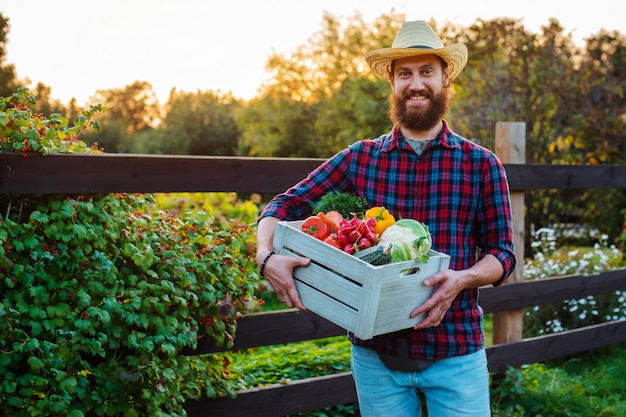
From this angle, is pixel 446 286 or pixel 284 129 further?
pixel 284 129

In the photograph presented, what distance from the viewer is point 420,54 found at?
2.45m

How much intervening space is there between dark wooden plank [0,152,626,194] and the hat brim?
39.9 inches

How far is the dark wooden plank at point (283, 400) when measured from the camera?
11.1ft

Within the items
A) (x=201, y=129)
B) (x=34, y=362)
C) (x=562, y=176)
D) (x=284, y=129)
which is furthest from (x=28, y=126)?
(x=201, y=129)

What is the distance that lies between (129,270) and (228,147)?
94.2ft

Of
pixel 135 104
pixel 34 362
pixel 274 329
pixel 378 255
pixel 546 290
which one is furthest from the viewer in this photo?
pixel 135 104

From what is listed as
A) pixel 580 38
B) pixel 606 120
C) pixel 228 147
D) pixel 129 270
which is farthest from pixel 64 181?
pixel 228 147

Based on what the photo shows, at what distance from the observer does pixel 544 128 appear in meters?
10.2

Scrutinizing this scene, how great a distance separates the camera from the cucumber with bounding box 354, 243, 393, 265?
2014mm

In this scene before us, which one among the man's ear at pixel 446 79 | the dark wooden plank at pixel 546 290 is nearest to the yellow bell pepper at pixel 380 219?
the man's ear at pixel 446 79

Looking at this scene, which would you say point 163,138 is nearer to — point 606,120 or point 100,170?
point 606,120

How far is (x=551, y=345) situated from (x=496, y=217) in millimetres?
2795

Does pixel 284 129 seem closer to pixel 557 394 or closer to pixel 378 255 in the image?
pixel 557 394

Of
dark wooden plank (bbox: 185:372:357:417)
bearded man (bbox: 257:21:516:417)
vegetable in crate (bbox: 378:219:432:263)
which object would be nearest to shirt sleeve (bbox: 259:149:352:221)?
bearded man (bbox: 257:21:516:417)
